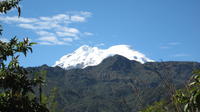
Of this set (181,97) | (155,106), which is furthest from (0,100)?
(155,106)

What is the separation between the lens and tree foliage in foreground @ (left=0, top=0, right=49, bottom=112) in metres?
8.24

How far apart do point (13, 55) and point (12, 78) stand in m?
0.69

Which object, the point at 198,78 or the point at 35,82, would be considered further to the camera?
the point at 35,82

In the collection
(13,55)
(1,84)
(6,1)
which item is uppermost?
(6,1)

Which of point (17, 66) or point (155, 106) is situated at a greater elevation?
point (17, 66)

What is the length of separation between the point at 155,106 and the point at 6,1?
29.1ft

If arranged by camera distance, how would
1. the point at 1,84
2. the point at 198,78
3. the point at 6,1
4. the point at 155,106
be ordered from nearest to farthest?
the point at 198,78
the point at 1,84
the point at 6,1
the point at 155,106

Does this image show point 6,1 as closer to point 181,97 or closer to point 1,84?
point 1,84

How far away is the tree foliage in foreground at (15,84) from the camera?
824 centimetres

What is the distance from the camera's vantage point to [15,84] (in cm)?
865

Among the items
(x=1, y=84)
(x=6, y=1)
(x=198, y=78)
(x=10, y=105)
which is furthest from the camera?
(x=6, y=1)

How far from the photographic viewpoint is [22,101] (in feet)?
27.2

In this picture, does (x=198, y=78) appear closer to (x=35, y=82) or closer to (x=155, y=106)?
(x=35, y=82)

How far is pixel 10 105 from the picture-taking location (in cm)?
818
